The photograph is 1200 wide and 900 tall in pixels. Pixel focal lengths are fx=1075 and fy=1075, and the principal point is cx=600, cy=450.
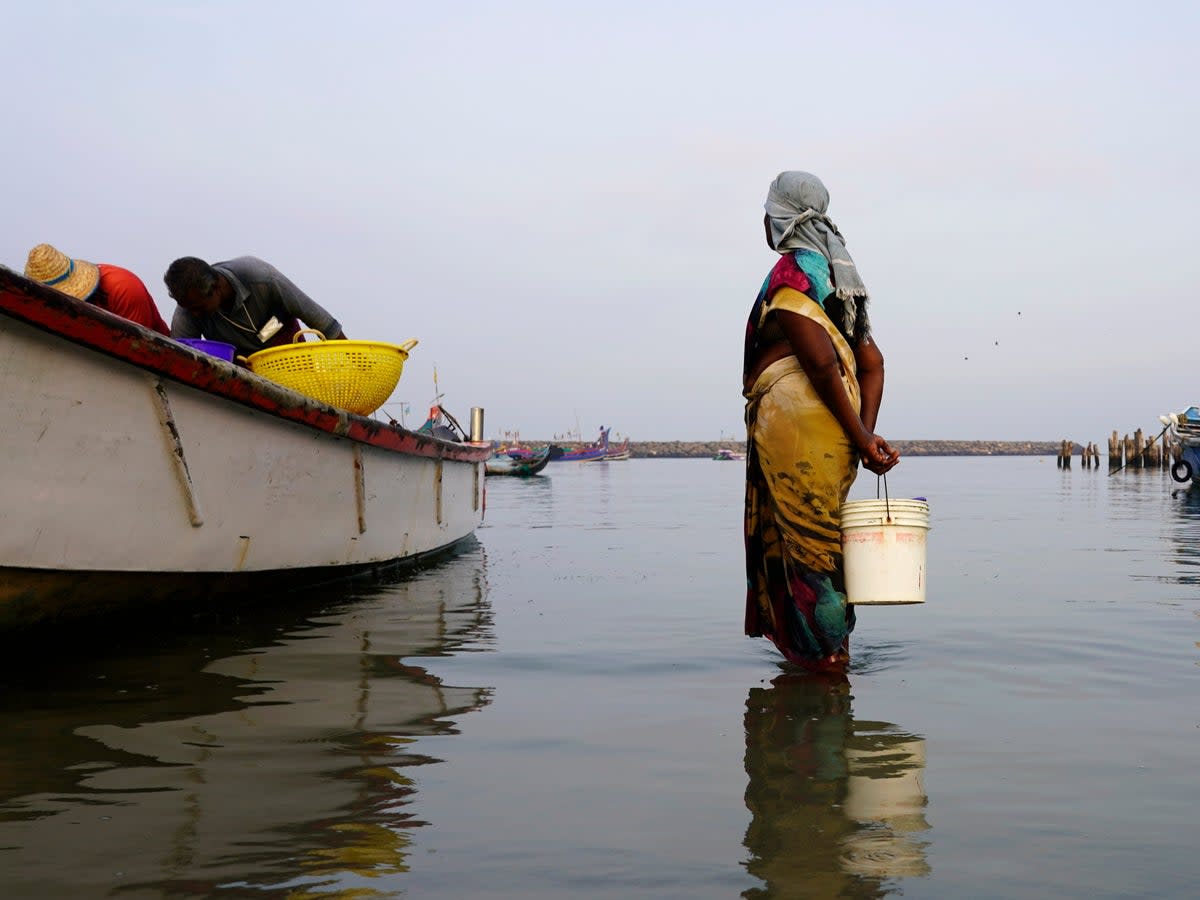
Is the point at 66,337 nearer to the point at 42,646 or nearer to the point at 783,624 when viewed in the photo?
the point at 42,646

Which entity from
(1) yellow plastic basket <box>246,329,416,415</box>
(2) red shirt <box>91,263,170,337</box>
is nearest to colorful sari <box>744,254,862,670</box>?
(1) yellow plastic basket <box>246,329,416,415</box>

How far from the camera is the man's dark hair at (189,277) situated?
19.2ft

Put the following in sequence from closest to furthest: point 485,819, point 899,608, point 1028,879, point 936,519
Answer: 1. point 1028,879
2. point 485,819
3. point 899,608
4. point 936,519

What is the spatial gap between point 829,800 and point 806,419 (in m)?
1.58

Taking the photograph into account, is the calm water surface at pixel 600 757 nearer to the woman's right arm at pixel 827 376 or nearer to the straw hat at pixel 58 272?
the woman's right arm at pixel 827 376

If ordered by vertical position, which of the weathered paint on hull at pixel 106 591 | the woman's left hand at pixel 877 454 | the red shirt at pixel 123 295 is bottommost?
the weathered paint on hull at pixel 106 591

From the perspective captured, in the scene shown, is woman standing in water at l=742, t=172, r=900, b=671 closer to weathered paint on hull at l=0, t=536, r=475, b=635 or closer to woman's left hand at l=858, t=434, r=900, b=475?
woman's left hand at l=858, t=434, r=900, b=475

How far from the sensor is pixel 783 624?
13.5 ft

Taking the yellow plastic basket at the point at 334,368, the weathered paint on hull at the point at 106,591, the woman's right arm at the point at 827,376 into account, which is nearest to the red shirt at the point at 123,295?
the yellow plastic basket at the point at 334,368

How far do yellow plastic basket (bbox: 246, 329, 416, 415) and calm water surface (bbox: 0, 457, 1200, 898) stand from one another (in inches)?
49.2

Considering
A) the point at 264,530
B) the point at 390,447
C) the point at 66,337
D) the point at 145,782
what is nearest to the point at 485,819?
A: the point at 145,782

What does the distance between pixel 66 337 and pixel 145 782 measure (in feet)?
6.12

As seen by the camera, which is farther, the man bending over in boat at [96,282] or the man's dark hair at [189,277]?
the man's dark hair at [189,277]

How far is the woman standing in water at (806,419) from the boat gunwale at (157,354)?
7.47 ft
